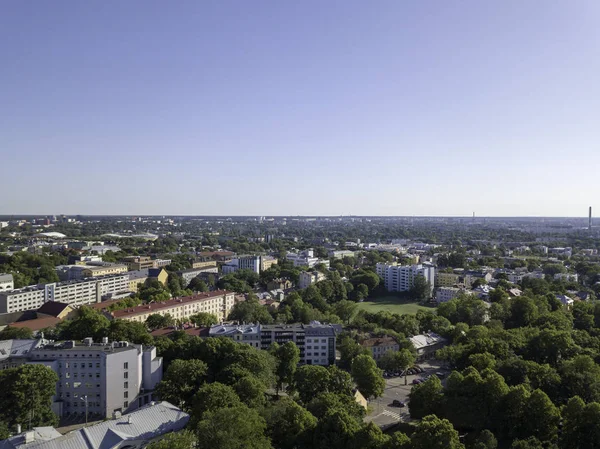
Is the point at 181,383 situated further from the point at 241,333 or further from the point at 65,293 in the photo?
the point at 65,293

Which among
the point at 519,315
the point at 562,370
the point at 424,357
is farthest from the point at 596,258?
the point at 562,370

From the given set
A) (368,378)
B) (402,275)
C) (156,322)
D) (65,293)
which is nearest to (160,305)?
(156,322)

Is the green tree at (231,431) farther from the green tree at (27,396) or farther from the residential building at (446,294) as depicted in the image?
the residential building at (446,294)

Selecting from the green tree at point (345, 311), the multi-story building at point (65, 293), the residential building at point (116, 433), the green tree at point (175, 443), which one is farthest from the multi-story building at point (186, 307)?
the green tree at point (175, 443)

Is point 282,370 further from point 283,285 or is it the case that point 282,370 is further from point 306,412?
point 283,285

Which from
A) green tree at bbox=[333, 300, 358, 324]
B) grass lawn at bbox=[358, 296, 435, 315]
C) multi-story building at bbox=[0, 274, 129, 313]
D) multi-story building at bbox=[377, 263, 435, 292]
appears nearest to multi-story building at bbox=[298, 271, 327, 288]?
grass lawn at bbox=[358, 296, 435, 315]
